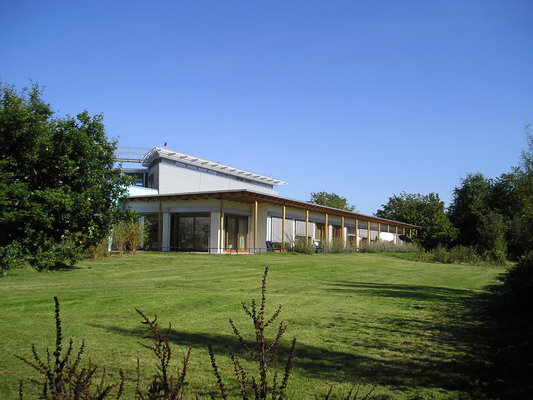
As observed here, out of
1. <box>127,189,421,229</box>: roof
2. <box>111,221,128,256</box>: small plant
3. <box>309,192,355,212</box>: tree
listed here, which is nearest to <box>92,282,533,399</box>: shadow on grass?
<box>111,221,128,256</box>: small plant

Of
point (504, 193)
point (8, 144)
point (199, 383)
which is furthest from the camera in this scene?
point (504, 193)

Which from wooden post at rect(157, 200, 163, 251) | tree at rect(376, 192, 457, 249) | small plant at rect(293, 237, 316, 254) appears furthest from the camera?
tree at rect(376, 192, 457, 249)

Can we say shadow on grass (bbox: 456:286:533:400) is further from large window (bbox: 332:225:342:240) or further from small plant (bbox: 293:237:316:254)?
large window (bbox: 332:225:342:240)

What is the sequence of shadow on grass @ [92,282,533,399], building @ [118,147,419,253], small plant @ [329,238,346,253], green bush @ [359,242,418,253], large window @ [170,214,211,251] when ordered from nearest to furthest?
1. shadow on grass @ [92,282,533,399]
2. building @ [118,147,419,253]
3. small plant @ [329,238,346,253]
4. large window @ [170,214,211,251]
5. green bush @ [359,242,418,253]

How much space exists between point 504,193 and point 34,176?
137ft

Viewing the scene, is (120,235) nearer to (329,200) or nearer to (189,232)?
(189,232)

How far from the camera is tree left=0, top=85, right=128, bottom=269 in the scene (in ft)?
42.1

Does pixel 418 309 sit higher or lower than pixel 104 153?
lower

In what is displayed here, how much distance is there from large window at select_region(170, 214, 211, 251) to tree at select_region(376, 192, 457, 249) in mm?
23007

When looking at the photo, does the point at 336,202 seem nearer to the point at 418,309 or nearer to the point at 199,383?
the point at 418,309

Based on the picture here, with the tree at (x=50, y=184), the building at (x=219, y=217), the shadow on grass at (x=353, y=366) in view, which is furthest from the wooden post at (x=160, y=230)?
the shadow on grass at (x=353, y=366)

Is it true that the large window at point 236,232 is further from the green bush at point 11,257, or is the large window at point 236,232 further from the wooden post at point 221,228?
the green bush at point 11,257

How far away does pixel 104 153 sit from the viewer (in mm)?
15242

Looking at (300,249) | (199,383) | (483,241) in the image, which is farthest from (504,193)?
(199,383)
